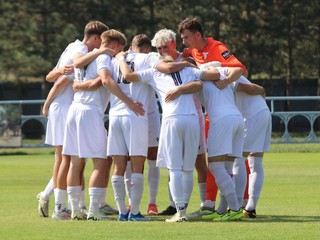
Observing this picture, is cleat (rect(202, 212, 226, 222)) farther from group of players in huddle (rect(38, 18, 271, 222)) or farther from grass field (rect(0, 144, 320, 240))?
grass field (rect(0, 144, 320, 240))

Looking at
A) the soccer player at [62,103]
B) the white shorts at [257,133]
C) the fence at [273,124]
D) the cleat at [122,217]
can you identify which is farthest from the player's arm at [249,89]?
the fence at [273,124]

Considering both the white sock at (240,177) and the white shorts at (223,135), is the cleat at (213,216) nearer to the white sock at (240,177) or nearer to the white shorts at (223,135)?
the white sock at (240,177)

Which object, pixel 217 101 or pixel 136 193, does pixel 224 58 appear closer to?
pixel 217 101

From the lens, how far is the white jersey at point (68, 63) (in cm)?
1302

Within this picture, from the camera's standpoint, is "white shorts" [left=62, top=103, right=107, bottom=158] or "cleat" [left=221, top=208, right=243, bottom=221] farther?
"white shorts" [left=62, top=103, right=107, bottom=158]

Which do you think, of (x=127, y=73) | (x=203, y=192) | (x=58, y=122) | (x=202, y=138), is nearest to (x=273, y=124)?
(x=203, y=192)

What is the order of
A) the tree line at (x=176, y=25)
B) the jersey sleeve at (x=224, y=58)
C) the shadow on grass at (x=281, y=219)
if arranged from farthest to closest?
the tree line at (x=176, y=25) < the jersey sleeve at (x=224, y=58) < the shadow on grass at (x=281, y=219)

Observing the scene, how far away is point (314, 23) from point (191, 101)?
40.4 meters

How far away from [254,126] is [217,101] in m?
0.85

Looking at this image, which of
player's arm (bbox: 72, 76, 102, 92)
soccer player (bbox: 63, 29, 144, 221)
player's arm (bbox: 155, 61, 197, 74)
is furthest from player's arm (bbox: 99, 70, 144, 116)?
player's arm (bbox: 155, 61, 197, 74)

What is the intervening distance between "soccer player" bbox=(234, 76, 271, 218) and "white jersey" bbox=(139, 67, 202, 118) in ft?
2.68

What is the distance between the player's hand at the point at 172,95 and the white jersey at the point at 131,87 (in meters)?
0.42

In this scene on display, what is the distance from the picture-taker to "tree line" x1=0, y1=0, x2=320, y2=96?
4725cm

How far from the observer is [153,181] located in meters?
13.8
